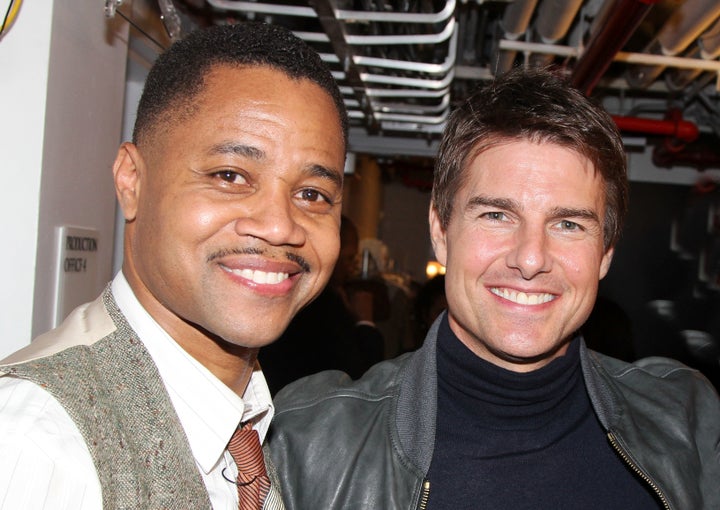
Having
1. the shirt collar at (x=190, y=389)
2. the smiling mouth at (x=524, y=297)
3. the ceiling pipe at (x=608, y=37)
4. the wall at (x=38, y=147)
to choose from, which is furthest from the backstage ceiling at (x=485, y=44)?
the shirt collar at (x=190, y=389)

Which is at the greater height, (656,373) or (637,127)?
(637,127)

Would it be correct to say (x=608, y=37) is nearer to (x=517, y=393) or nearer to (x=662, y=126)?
(x=517, y=393)

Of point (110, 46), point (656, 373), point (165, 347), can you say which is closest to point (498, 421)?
point (656, 373)

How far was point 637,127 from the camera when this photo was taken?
4.31m

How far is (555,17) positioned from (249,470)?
2.29m

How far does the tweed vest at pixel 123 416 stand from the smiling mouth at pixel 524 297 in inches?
36.8

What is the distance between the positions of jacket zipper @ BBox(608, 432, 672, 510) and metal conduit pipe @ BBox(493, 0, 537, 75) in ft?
5.08

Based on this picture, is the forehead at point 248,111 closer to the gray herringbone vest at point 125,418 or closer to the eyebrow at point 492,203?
the gray herringbone vest at point 125,418

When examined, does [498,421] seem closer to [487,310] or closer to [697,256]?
[487,310]

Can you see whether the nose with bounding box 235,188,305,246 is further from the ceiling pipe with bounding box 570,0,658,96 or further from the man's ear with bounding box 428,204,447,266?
the ceiling pipe with bounding box 570,0,658,96

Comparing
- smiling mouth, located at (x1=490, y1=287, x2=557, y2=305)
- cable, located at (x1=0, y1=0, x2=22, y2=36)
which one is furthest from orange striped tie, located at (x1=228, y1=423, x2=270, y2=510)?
cable, located at (x1=0, y1=0, x2=22, y2=36)

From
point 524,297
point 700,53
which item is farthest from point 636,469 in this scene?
point 700,53

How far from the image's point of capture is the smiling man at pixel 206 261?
1.25 metres

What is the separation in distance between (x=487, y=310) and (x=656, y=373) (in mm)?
669
